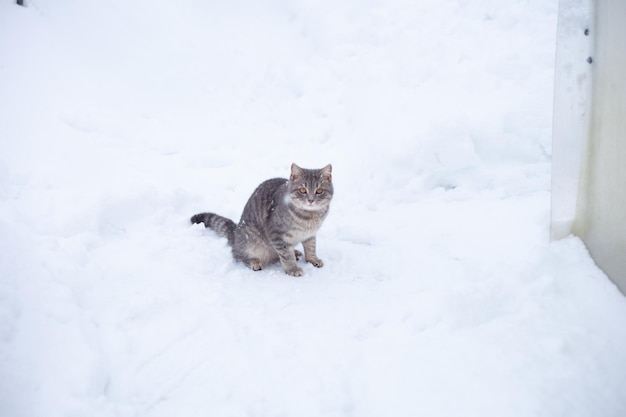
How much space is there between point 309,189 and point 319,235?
1002 millimetres

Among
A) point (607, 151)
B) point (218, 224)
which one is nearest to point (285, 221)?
point (218, 224)

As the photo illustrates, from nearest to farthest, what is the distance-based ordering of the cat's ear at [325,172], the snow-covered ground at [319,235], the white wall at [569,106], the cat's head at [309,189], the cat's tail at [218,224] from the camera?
the snow-covered ground at [319,235] → the white wall at [569,106] → the cat's head at [309,189] → the cat's ear at [325,172] → the cat's tail at [218,224]

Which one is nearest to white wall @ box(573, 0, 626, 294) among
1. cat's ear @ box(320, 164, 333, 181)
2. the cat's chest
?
cat's ear @ box(320, 164, 333, 181)

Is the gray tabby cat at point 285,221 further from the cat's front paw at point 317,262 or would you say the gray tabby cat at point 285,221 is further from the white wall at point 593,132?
the white wall at point 593,132

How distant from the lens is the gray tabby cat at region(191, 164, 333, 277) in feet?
13.2

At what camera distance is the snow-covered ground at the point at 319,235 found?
2.51 m

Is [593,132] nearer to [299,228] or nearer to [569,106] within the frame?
[569,106]

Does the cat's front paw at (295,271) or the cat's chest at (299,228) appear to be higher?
the cat's chest at (299,228)

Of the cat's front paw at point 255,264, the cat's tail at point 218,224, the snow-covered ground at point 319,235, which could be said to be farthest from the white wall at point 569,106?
the cat's tail at point 218,224

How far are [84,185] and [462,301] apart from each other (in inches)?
152

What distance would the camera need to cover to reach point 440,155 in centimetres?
576

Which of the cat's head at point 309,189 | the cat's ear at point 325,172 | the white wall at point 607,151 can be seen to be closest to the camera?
the white wall at point 607,151

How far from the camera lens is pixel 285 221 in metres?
4.07

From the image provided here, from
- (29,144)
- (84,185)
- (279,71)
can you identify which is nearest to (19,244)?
(84,185)
